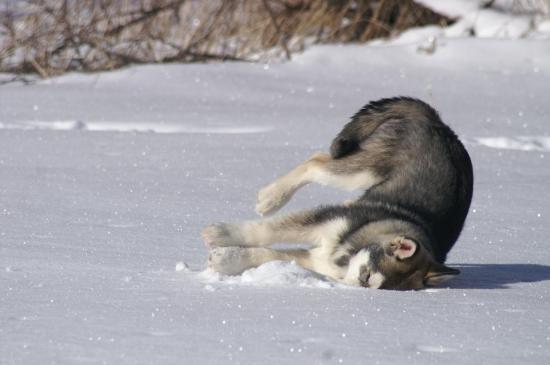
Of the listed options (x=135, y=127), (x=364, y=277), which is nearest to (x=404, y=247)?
(x=364, y=277)

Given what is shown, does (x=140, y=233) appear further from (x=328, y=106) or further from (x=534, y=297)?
(x=328, y=106)

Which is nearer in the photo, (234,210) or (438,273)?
(438,273)

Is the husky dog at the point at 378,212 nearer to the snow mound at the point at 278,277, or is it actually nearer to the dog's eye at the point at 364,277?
the dog's eye at the point at 364,277

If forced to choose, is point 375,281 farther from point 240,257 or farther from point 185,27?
point 185,27

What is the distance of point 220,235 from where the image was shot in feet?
15.6

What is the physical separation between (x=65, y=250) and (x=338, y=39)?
8439 millimetres

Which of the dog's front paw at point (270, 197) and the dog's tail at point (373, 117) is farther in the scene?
the dog's tail at point (373, 117)

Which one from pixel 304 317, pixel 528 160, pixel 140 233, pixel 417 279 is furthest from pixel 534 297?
pixel 528 160

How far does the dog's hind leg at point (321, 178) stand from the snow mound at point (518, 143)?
321cm

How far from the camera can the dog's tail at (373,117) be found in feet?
18.2

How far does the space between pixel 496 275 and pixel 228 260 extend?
115 cm

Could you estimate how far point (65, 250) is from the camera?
4699 mm

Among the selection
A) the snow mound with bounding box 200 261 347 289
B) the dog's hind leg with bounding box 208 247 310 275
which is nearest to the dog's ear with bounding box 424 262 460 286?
the snow mound with bounding box 200 261 347 289

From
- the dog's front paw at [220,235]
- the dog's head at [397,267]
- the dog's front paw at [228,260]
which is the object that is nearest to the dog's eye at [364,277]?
the dog's head at [397,267]
